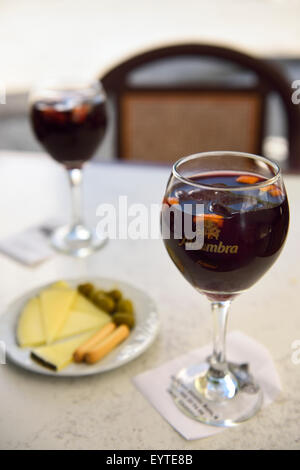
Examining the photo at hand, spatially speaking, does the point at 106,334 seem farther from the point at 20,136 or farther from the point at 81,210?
the point at 20,136

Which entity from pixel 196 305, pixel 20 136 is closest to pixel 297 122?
pixel 196 305


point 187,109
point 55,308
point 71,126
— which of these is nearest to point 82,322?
point 55,308

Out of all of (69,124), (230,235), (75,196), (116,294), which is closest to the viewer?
(230,235)

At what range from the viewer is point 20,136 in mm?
3164

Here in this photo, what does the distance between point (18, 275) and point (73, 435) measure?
0.40m

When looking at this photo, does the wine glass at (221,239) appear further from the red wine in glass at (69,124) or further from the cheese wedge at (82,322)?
the red wine in glass at (69,124)

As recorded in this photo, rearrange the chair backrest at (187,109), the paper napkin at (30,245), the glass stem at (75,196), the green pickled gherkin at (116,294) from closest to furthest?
the green pickled gherkin at (116,294)
the paper napkin at (30,245)
the glass stem at (75,196)
the chair backrest at (187,109)

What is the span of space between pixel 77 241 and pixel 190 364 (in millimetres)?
421

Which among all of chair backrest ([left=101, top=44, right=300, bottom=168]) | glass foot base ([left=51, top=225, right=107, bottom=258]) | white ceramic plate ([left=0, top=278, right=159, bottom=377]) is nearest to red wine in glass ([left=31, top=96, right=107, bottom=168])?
glass foot base ([left=51, top=225, right=107, bottom=258])

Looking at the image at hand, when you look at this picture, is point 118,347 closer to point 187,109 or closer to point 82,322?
point 82,322

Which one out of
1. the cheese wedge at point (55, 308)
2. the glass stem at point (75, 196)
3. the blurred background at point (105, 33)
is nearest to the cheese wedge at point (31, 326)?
the cheese wedge at point (55, 308)

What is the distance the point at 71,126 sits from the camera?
1.03 m

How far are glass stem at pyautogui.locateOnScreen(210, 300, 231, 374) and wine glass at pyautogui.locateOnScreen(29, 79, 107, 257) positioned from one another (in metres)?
Answer: 0.41

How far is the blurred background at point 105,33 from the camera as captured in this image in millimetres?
3627
